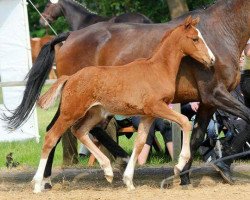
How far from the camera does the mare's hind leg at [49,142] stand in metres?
8.51

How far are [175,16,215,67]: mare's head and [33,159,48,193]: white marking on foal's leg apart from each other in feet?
5.93

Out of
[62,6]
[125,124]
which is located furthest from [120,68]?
[62,6]

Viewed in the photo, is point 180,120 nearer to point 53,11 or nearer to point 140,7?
point 53,11

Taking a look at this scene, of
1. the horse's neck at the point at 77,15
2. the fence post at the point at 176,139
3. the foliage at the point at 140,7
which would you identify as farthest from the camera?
the foliage at the point at 140,7

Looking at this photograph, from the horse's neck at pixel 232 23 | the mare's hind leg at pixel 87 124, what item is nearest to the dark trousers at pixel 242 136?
the horse's neck at pixel 232 23

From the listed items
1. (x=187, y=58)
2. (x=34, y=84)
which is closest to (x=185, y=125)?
(x=187, y=58)

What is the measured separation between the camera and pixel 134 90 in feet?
27.5

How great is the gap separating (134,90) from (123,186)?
128 cm

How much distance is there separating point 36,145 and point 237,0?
16.5ft

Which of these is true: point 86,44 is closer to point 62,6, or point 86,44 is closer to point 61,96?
point 61,96

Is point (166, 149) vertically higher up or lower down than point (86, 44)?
lower down

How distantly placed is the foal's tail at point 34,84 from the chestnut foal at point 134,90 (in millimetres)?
700

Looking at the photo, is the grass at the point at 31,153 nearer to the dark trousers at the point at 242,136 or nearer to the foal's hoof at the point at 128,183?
the dark trousers at the point at 242,136

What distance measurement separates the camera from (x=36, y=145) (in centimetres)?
1295
